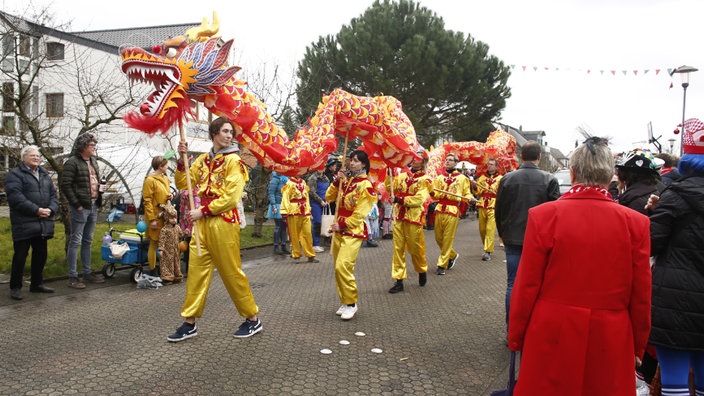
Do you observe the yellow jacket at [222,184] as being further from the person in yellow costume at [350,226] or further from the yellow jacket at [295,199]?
the yellow jacket at [295,199]

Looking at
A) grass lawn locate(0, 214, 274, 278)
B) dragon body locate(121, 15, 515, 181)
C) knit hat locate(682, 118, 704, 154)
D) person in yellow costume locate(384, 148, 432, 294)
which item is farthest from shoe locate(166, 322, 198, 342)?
knit hat locate(682, 118, 704, 154)

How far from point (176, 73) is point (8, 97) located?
4.98 metres

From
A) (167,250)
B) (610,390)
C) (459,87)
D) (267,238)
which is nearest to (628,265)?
(610,390)

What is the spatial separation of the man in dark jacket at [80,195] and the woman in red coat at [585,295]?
6.12 m

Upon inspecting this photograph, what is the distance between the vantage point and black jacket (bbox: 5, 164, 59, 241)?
618cm

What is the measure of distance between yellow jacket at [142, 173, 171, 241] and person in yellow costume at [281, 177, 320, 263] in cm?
268

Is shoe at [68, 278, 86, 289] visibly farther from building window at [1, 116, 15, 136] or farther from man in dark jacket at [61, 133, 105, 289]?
building window at [1, 116, 15, 136]

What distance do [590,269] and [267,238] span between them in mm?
10934

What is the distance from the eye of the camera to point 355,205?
5.88 m

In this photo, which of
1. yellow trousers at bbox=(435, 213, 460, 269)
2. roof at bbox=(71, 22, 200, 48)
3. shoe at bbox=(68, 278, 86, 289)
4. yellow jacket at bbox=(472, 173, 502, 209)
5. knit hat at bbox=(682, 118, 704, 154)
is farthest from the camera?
roof at bbox=(71, 22, 200, 48)

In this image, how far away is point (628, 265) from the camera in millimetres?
2418

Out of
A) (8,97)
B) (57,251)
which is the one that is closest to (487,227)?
(57,251)

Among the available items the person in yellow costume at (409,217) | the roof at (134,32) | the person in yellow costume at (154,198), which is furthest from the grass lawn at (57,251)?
the roof at (134,32)

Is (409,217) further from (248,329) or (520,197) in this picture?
(248,329)
